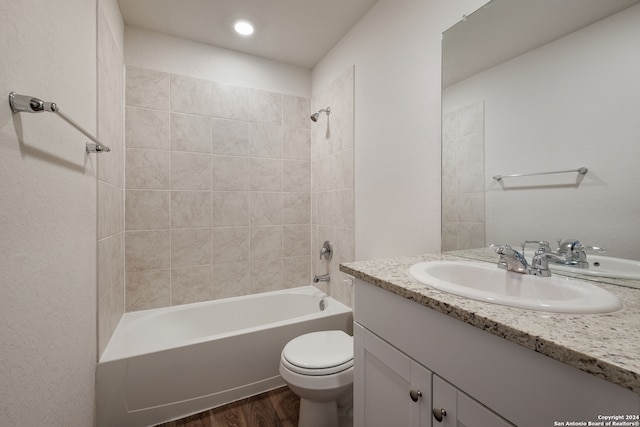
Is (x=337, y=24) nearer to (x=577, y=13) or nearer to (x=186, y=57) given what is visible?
(x=186, y=57)

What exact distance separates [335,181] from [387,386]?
1.52m

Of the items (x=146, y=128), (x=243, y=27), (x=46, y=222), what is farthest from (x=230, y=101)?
(x=46, y=222)

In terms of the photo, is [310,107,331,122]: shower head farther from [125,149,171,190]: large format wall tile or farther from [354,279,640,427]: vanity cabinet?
[354,279,640,427]: vanity cabinet

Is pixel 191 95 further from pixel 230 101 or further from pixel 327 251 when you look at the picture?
pixel 327 251

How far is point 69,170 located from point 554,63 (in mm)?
1819

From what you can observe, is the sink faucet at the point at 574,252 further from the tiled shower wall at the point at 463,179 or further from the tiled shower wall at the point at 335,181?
the tiled shower wall at the point at 335,181

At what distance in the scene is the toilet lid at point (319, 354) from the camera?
1.23m

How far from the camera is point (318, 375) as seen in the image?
1220mm

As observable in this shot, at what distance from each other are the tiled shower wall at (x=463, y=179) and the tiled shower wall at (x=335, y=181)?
77 centimetres

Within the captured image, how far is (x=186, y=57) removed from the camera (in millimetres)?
2045

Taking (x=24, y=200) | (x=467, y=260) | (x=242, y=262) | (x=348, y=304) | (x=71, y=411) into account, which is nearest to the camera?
(x=24, y=200)

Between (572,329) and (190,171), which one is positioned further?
(190,171)

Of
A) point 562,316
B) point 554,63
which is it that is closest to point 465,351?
point 562,316

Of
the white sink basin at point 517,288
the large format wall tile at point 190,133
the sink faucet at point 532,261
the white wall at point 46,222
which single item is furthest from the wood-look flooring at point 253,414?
the large format wall tile at point 190,133
